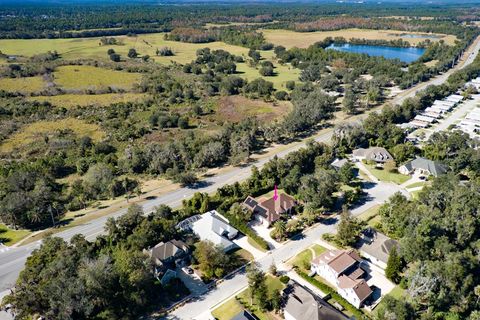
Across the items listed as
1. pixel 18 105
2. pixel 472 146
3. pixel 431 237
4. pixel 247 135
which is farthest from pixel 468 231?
pixel 18 105

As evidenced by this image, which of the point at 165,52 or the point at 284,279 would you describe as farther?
the point at 165,52

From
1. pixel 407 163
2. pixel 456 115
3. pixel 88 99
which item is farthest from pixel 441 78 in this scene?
pixel 88 99

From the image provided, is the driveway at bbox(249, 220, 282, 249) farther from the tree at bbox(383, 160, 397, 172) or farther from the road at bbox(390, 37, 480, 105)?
the road at bbox(390, 37, 480, 105)

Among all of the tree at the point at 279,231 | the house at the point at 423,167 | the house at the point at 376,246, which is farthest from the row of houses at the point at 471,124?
the tree at the point at 279,231

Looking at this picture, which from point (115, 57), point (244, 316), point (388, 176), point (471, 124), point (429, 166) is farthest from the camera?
point (115, 57)

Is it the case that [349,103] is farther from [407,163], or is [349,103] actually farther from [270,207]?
[270,207]

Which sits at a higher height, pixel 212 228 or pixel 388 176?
pixel 212 228

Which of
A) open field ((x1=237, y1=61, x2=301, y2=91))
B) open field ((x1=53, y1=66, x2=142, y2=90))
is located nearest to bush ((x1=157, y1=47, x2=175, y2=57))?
open field ((x1=53, y1=66, x2=142, y2=90))
